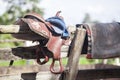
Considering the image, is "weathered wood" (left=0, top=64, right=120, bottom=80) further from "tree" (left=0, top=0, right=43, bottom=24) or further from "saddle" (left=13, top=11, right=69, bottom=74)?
"tree" (left=0, top=0, right=43, bottom=24)

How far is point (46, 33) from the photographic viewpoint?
3.01 m

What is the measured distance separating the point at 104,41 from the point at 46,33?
52cm

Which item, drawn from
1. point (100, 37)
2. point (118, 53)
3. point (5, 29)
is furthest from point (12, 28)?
point (118, 53)

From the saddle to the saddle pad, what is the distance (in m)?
0.24

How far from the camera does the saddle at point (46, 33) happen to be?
9.77 ft

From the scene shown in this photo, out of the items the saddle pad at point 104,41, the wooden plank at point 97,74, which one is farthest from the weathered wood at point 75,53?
the wooden plank at point 97,74

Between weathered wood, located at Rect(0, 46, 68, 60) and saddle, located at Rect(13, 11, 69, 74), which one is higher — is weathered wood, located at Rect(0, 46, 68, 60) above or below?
below

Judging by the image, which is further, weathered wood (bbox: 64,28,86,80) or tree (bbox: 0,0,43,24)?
tree (bbox: 0,0,43,24)

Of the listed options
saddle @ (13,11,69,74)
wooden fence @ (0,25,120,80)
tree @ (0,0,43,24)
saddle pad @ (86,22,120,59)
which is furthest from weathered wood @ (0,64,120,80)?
tree @ (0,0,43,24)

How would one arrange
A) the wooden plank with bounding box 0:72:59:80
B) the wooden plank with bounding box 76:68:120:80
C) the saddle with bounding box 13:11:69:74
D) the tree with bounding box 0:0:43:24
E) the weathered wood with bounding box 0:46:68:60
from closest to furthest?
1. the saddle with bounding box 13:11:69:74
2. the wooden plank with bounding box 0:72:59:80
3. the weathered wood with bounding box 0:46:68:60
4. the wooden plank with bounding box 76:68:120:80
5. the tree with bounding box 0:0:43:24

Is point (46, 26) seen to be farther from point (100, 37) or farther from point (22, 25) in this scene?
point (100, 37)

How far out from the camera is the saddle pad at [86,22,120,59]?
309cm

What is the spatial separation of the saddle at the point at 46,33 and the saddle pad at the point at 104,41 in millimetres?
244

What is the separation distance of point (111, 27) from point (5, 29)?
0.98 metres
